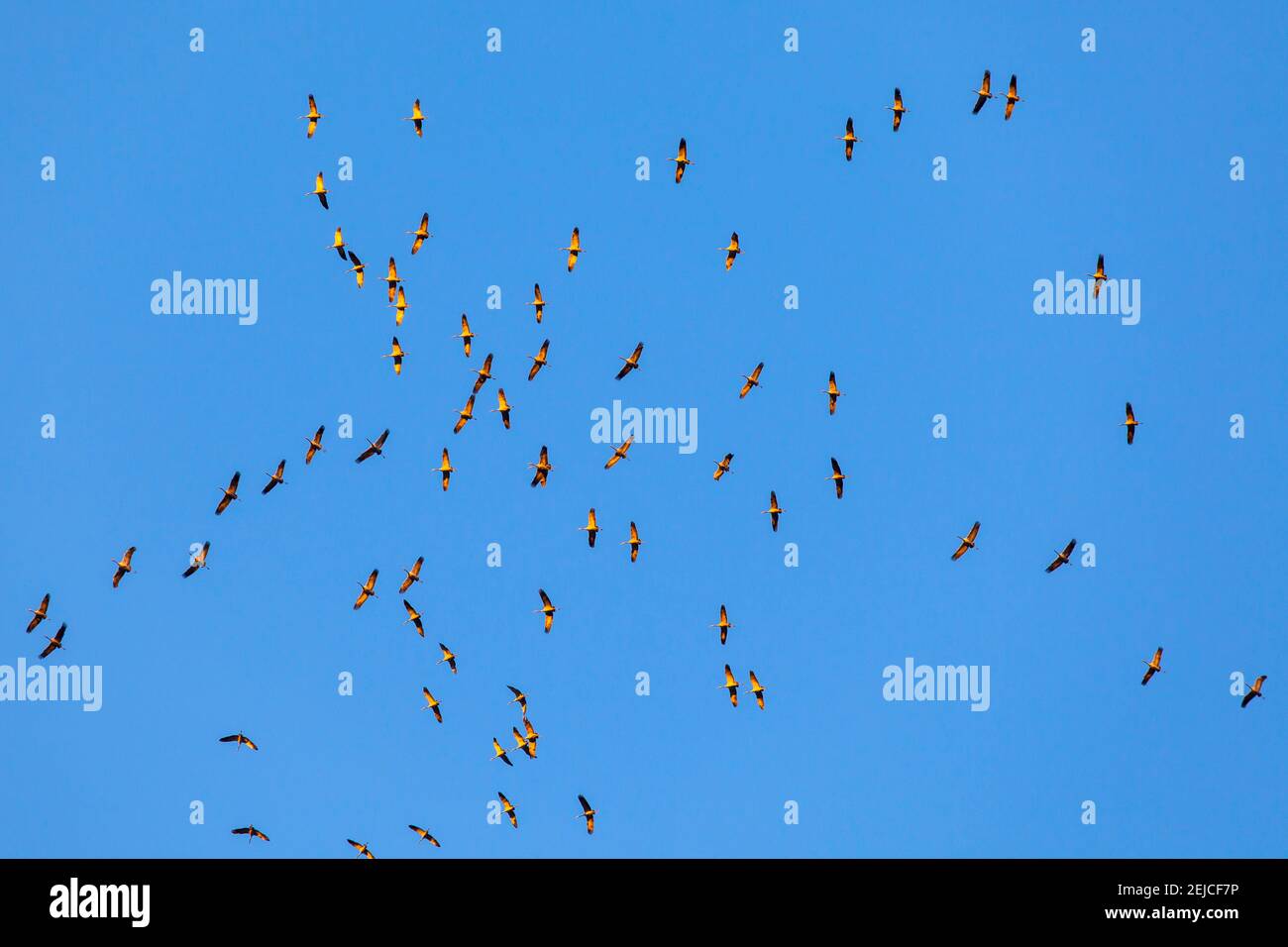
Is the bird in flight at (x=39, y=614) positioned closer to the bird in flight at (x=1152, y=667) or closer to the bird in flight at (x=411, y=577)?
the bird in flight at (x=411, y=577)

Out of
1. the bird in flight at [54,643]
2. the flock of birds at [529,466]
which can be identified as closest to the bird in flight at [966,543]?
the flock of birds at [529,466]

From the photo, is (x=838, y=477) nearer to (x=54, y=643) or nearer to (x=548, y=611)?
(x=548, y=611)
